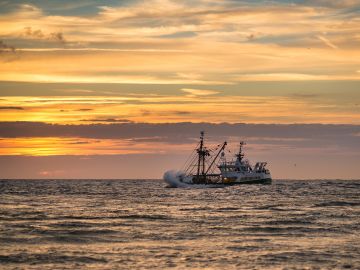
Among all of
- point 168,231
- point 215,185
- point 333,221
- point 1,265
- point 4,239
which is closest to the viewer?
point 1,265

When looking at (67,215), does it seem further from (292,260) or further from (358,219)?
(292,260)

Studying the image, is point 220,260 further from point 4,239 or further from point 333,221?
point 333,221

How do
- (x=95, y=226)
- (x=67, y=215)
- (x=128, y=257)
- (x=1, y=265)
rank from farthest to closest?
1. (x=67, y=215)
2. (x=95, y=226)
3. (x=128, y=257)
4. (x=1, y=265)

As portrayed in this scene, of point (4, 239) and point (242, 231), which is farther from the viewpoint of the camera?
point (242, 231)

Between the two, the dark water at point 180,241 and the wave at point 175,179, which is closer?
the dark water at point 180,241

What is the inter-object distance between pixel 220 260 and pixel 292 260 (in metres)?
3.55

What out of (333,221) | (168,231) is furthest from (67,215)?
(333,221)

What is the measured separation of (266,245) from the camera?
3753cm

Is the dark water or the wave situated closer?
the dark water

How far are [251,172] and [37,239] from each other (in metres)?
151

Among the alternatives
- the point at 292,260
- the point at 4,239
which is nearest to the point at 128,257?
the point at 292,260

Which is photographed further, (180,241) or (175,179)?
(175,179)

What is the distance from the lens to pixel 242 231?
150 ft

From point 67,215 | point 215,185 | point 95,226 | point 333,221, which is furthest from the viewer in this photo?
point 215,185
